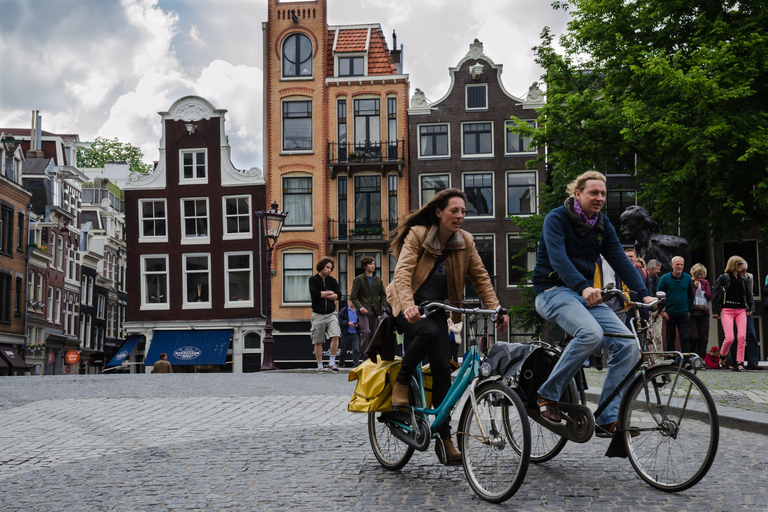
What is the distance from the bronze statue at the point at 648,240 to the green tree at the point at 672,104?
7.34 feet

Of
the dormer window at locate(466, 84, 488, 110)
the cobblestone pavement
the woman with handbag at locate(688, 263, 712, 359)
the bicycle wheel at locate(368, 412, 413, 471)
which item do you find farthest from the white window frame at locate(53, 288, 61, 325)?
the bicycle wheel at locate(368, 412, 413, 471)

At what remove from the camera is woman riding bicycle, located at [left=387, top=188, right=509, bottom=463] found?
5.66 m

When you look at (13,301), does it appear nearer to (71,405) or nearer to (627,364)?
(71,405)

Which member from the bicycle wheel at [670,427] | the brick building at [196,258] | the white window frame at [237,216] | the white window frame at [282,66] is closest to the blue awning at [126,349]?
the brick building at [196,258]

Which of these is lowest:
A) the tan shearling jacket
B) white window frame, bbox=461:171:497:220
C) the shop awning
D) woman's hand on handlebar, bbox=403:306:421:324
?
the shop awning

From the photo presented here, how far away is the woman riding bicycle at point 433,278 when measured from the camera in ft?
18.6

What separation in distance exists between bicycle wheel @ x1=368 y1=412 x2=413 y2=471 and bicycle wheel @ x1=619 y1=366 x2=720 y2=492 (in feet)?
4.65

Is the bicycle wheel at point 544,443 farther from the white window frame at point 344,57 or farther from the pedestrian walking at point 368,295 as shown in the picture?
the white window frame at point 344,57

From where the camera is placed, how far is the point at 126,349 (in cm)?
4100

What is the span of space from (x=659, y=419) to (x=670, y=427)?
0.25 feet

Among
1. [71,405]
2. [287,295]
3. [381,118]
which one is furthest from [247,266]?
[71,405]

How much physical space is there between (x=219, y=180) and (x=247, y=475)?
118 ft

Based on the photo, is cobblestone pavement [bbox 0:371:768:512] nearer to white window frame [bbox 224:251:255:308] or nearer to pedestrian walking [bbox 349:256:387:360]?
pedestrian walking [bbox 349:256:387:360]

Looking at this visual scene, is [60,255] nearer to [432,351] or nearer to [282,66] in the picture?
[282,66]
